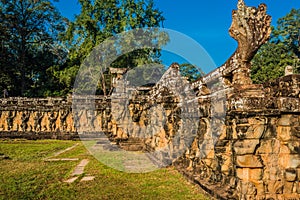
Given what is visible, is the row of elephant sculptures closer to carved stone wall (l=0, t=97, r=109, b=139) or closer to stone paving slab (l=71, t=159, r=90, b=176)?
carved stone wall (l=0, t=97, r=109, b=139)

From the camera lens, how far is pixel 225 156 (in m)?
4.39

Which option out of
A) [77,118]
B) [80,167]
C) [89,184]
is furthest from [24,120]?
[89,184]

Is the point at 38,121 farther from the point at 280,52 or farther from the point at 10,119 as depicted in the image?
the point at 280,52

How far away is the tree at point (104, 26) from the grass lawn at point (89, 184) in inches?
686

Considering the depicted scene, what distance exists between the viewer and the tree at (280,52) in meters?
30.1

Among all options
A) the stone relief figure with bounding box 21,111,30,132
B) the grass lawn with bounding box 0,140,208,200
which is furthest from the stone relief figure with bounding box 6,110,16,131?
the grass lawn with bounding box 0,140,208,200

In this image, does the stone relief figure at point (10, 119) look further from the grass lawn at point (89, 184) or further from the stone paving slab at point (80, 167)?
the stone paving slab at point (80, 167)

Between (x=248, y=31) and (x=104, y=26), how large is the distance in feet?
76.2

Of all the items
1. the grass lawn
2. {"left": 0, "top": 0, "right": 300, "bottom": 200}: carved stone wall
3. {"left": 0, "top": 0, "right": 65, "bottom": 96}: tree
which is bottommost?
the grass lawn

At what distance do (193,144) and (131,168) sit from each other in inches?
78.3

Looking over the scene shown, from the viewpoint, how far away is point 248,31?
12.4ft

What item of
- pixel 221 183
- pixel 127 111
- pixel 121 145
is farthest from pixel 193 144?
pixel 127 111

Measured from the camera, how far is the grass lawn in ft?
16.8

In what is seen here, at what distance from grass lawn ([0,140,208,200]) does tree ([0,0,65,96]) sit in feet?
68.7
